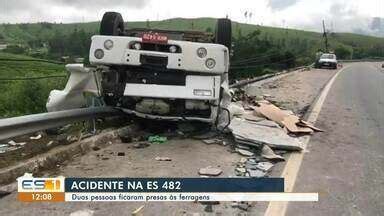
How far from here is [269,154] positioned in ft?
23.2

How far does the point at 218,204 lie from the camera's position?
4.96 metres

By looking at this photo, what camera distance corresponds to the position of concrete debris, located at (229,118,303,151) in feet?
24.9

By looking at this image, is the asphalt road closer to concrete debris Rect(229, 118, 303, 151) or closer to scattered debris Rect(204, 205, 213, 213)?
concrete debris Rect(229, 118, 303, 151)

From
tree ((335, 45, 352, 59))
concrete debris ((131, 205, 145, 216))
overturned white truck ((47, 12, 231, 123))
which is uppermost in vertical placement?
overturned white truck ((47, 12, 231, 123))

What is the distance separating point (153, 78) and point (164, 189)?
3110mm

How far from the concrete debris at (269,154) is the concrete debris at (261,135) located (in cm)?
26

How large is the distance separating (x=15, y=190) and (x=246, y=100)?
7975mm

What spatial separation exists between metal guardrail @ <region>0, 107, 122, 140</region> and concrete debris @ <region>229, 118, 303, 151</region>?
1.90 meters

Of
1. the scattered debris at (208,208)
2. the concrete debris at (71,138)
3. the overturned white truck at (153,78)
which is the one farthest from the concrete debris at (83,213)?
the overturned white truck at (153,78)

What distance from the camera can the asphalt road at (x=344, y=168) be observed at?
5125 mm

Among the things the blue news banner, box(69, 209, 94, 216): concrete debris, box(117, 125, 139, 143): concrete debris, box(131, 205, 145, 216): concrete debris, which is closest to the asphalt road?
the blue news banner

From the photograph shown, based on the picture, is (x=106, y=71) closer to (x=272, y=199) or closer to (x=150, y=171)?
(x=150, y=171)

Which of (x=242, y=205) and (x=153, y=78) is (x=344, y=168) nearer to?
(x=242, y=205)

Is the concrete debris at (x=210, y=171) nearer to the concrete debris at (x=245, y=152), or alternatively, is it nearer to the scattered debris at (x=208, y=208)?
the concrete debris at (x=245, y=152)
